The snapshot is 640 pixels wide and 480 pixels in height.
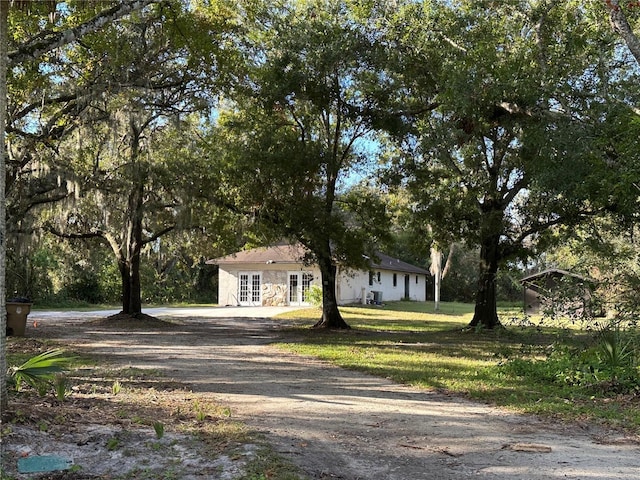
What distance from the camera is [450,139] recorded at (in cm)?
1481

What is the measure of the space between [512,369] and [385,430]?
15.7 feet

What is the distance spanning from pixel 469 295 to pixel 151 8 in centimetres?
4252

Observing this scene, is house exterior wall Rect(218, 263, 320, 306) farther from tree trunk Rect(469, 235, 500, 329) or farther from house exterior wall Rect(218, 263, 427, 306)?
tree trunk Rect(469, 235, 500, 329)

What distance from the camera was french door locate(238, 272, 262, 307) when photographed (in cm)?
3397

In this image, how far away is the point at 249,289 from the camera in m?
34.2

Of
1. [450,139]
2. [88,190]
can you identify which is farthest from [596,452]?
[88,190]

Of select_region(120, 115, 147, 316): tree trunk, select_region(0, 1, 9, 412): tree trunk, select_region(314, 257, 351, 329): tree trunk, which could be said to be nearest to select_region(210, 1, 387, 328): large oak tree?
select_region(314, 257, 351, 329): tree trunk

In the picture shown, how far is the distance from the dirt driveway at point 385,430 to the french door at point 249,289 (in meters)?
22.5

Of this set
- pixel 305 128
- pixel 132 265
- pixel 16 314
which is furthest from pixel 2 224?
pixel 132 265

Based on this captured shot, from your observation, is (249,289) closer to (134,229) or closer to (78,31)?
(134,229)

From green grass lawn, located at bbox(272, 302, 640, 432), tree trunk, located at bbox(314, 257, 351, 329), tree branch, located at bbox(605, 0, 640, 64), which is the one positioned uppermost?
tree branch, located at bbox(605, 0, 640, 64)

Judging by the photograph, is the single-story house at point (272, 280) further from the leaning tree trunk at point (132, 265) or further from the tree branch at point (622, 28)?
the tree branch at point (622, 28)

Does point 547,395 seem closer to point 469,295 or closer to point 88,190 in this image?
point 88,190

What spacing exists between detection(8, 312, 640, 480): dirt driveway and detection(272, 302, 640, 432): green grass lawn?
1.98 ft
